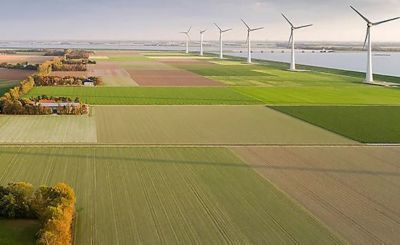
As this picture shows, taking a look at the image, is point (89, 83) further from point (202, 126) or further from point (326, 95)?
point (202, 126)

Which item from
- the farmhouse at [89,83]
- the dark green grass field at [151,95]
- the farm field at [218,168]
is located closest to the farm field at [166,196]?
the farm field at [218,168]

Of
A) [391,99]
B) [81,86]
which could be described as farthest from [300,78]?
[81,86]

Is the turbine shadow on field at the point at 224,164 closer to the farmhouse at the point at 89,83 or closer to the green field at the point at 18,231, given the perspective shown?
the green field at the point at 18,231

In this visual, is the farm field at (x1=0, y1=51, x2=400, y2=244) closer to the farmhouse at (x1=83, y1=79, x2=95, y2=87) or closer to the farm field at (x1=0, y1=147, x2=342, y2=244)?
the farm field at (x1=0, y1=147, x2=342, y2=244)

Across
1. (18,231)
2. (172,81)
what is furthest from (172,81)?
(18,231)

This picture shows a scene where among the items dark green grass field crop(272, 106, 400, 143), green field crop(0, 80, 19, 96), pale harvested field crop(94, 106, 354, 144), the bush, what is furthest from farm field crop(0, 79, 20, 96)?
the bush

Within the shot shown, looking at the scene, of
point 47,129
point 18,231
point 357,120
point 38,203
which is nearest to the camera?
point 18,231
